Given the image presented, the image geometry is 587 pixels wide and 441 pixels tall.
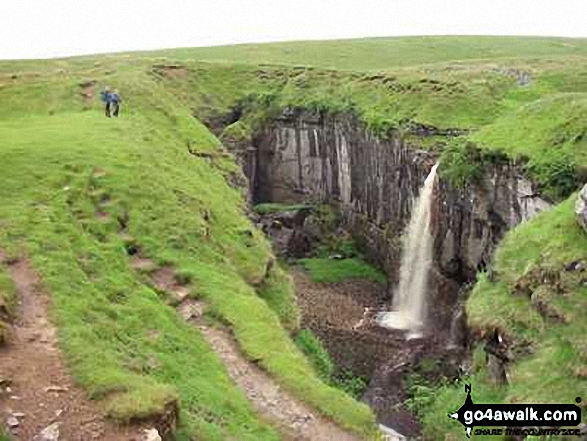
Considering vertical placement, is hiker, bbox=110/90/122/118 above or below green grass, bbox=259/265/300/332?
above

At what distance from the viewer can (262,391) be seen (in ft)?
81.8

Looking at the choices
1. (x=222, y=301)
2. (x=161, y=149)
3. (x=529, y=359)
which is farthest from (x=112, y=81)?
(x=529, y=359)

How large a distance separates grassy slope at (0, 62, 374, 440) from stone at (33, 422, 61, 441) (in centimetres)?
131

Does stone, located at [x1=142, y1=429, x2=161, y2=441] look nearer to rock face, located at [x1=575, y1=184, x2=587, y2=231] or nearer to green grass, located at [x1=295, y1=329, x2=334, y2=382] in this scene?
green grass, located at [x1=295, y1=329, x2=334, y2=382]

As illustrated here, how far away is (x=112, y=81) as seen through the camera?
189ft

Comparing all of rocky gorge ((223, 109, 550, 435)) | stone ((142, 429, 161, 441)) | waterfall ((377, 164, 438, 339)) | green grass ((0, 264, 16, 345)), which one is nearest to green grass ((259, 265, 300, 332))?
rocky gorge ((223, 109, 550, 435))

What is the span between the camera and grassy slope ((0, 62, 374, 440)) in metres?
22.5

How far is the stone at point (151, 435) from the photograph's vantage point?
1827 cm

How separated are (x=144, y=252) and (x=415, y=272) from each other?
2393 cm

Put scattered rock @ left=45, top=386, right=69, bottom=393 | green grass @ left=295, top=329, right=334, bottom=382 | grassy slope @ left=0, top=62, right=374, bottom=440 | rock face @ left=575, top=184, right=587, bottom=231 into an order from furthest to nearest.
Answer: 1. green grass @ left=295, top=329, right=334, bottom=382
2. rock face @ left=575, top=184, right=587, bottom=231
3. grassy slope @ left=0, top=62, right=374, bottom=440
4. scattered rock @ left=45, top=386, right=69, bottom=393

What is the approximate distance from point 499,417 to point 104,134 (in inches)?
997

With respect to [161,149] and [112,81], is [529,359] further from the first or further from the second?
[112,81]

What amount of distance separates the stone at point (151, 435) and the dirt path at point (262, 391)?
530 centimetres

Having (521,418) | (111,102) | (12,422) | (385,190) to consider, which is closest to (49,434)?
(12,422)
